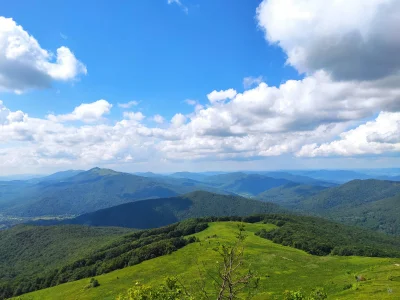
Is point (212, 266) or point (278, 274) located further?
point (212, 266)

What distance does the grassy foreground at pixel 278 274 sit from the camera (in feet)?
217

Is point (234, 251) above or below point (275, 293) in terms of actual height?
above

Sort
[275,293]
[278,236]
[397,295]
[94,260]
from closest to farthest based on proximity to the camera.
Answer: [397,295]
[275,293]
[278,236]
[94,260]

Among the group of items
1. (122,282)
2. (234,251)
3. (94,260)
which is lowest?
(94,260)

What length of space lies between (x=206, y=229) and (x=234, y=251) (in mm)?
179111

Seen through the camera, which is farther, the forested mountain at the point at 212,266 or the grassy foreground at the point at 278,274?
the forested mountain at the point at 212,266

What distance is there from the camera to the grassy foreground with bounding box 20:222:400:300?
66188 millimetres

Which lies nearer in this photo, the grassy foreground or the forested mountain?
the grassy foreground

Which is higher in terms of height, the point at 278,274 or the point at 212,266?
the point at 278,274

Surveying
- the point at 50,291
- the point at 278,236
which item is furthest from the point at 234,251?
the point at 278,236

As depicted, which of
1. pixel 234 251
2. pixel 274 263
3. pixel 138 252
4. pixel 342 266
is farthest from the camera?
pixel 138 252

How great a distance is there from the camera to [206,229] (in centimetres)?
19875

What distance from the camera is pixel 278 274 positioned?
9231cm

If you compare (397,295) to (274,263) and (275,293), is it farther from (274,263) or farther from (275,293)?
(274,263)
